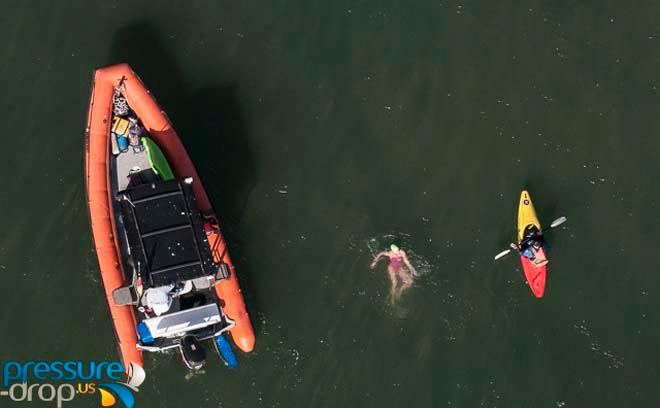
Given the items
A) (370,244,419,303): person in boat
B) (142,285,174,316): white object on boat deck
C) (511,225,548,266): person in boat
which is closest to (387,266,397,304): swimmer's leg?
(370,244,419,303): person in boat

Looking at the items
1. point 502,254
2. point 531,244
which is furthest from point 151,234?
point 531,244

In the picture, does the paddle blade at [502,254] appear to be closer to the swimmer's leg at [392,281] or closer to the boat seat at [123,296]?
the swimmer's leg at [392,281]

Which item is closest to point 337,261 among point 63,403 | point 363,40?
point 363,40

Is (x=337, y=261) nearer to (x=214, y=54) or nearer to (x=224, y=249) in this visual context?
(x=224, y=249)

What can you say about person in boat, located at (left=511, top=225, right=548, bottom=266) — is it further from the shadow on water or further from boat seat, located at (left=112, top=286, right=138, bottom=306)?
boat seat, located at (left=112, top=286, right=138, bottom=306)

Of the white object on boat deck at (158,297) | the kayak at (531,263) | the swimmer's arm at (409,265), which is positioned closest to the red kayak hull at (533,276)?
the kayak at (531,263)

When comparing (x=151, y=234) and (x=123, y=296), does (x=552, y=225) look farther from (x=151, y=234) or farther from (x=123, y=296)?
(x=123, y=296)

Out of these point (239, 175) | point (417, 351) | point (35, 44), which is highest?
point (35, 44)
